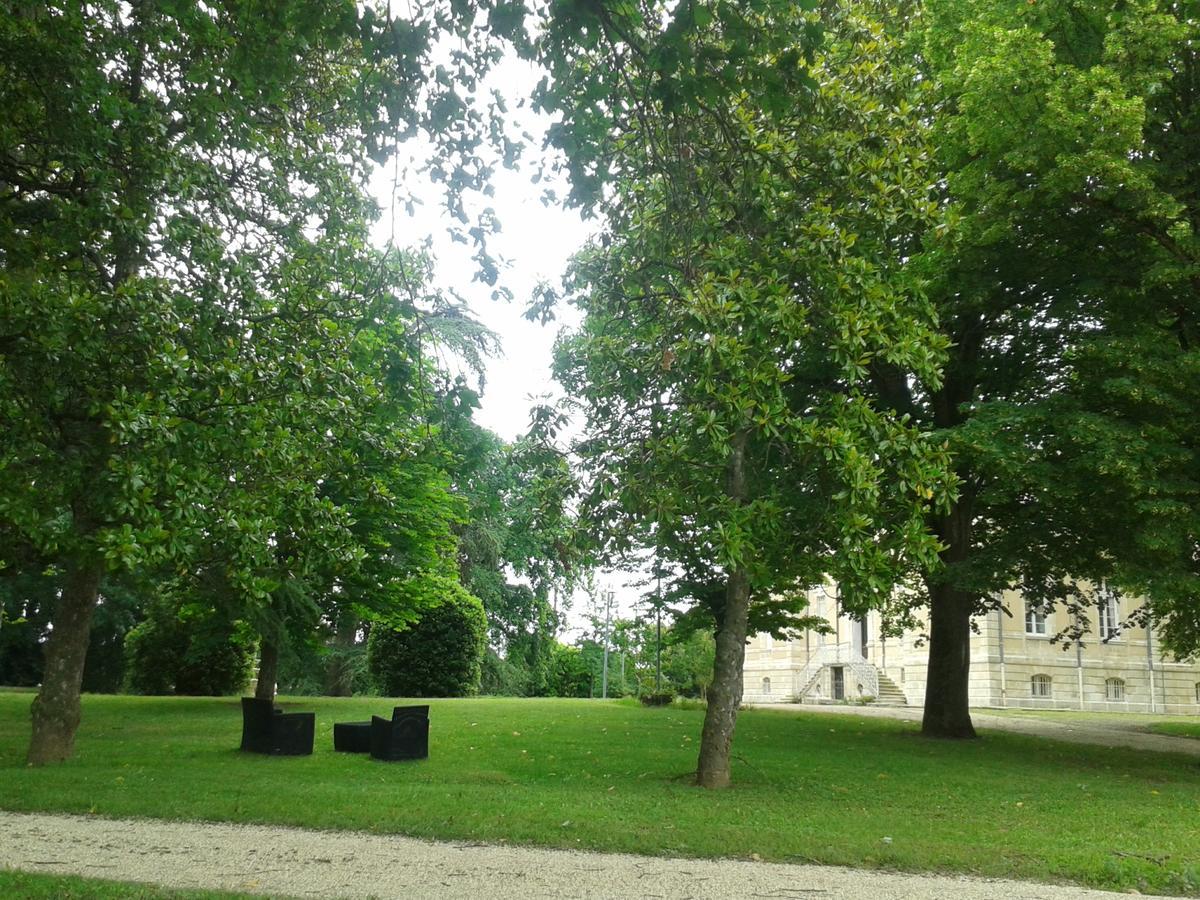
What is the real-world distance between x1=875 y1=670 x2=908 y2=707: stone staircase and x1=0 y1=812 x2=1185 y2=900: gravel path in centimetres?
3945

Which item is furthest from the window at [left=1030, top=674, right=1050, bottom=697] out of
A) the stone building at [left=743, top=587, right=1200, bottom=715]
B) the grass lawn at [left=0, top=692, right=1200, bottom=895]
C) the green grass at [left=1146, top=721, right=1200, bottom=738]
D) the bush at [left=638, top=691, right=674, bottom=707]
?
the grass lawn at [left=0, top=692, right=1200, bottom=895]

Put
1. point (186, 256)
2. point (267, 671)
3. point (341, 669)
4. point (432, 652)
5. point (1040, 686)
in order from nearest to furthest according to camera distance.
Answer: point (186, 256) → point (267, 671) → point (432, 652) → point (341, 669) → point (1040, 686)

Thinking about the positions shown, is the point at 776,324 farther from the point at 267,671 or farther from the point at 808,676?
the point at 808,676

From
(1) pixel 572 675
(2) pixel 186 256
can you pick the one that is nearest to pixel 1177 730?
(2) pixel 186 256

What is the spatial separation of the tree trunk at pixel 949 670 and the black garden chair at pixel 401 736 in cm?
1115

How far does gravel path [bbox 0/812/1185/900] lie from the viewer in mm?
6934

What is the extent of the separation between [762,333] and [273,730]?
939 centimetres

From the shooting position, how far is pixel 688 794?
11.4 m

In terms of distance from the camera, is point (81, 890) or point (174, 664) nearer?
point (81, 890)

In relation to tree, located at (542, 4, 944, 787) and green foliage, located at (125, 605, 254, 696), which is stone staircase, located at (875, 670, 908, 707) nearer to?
green foliage, located at (125, 605, 254, 696)

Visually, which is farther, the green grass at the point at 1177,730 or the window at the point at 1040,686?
the window at the point at 1040,686

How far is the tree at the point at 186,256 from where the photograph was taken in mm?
8281

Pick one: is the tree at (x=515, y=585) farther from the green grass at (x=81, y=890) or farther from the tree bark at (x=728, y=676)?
the green grass at (x=81, y=890)

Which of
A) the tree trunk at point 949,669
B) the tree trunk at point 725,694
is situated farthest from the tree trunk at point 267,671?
the tree trunk at point 949,669
